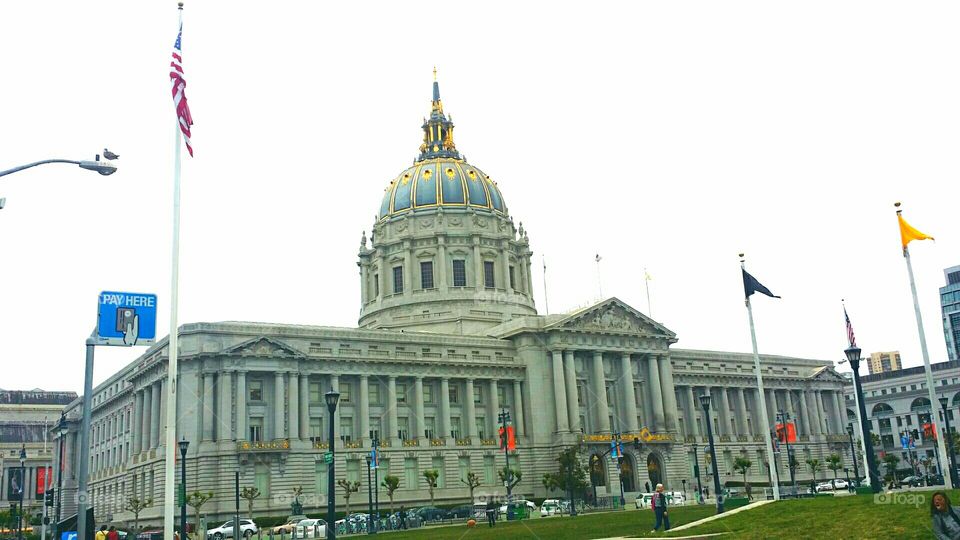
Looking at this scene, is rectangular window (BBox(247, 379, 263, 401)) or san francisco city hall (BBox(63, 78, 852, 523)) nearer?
san francisco city hall (BBox(63, 78, 852, 523))

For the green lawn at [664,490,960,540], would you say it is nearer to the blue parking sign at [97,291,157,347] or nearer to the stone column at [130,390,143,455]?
the blue parking sign at [97,291,157,347]

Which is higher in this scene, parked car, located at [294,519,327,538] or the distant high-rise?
the distant high-rise

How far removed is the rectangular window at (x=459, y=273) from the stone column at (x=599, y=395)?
856 inches

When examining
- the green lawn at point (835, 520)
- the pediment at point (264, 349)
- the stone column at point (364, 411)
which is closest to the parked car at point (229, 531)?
the pediment at point (264, 349)

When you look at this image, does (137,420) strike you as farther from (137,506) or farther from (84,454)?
(84,454)

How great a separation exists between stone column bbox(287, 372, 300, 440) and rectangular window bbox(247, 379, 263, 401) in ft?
8.52

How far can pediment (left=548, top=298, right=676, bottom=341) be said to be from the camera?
106312 mm

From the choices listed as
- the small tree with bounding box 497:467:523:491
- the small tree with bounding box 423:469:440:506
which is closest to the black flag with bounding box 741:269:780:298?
the small tree with bounding box 497:467:523:491

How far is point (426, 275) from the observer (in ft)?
399

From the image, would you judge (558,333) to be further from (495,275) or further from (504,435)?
(504,435)

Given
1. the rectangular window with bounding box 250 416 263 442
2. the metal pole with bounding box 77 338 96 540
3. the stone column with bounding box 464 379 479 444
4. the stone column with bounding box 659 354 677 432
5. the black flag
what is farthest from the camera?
the stone column with bounding box 659 354 677 432

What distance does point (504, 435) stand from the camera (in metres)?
74.2

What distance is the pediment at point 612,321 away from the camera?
106 metres

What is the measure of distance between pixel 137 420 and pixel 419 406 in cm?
2991
